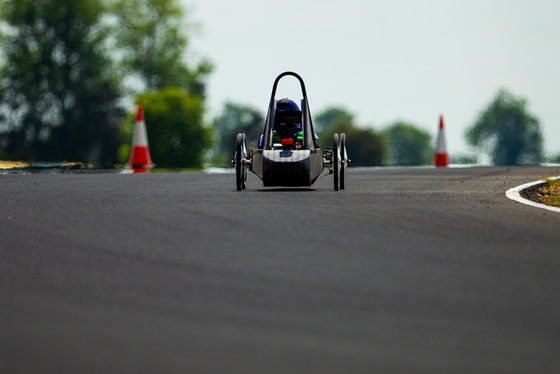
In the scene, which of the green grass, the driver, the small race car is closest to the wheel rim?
the small race car

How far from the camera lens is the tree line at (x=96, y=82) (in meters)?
53.8

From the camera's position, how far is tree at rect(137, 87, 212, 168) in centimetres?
5206

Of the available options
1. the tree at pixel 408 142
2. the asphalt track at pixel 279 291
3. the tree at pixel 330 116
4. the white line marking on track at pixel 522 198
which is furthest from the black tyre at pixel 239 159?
the tree at pixel 408 142

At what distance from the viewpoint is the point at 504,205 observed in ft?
37.7

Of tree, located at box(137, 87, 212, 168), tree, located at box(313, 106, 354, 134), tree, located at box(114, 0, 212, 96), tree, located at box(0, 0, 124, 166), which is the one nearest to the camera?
tree, located at box(137, 87, 212, 168)

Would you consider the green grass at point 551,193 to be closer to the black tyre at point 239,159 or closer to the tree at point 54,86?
the black tyre at point 239,159

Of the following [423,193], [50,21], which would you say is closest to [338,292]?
[423,193]

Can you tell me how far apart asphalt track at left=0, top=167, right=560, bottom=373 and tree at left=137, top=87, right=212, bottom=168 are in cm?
4173

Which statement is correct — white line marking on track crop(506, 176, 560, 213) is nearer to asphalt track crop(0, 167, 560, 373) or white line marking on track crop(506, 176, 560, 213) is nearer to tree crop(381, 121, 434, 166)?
asphalt track crop(0, 167, 560, 373)

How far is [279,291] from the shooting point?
5785mm

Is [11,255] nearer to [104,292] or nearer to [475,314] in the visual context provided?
[104,292]

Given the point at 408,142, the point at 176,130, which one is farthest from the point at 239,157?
the point at 408,142

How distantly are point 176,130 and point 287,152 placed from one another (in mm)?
39711

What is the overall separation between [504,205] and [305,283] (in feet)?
19.8
